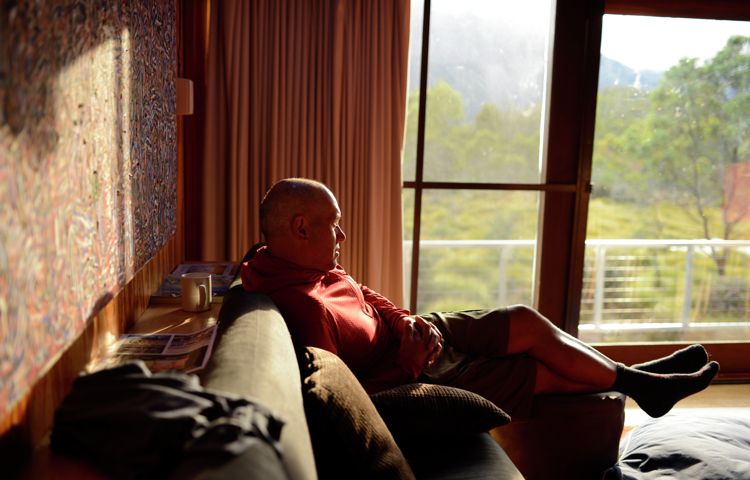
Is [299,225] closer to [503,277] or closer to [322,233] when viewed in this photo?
[322,233]

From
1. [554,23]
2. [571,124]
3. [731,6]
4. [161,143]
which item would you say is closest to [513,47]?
[554,23]

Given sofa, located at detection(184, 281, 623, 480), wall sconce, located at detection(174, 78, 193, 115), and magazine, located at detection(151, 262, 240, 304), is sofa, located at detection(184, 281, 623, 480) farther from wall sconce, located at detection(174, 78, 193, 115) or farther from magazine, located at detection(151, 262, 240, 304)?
wall sconce, located at detection(174, 78, 193, 115)

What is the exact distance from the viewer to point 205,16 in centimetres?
344

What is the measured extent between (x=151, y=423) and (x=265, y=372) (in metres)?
0.34

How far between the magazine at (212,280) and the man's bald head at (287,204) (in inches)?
15.3

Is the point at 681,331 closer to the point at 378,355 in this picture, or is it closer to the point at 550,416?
the point at 550,416

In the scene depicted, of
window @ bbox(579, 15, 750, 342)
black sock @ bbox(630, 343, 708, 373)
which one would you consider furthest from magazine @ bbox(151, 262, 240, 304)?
window @ bbox(579, 15, 750, 342)

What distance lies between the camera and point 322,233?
7.38ft

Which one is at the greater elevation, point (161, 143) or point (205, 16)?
point (205, 16)

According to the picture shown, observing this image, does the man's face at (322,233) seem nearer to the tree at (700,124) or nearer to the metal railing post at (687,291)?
the tree at (700,124)

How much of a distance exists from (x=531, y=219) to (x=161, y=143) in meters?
2.51

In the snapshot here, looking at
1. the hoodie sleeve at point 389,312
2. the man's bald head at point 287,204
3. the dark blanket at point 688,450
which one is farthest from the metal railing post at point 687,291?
the man's bald head at point 287,204

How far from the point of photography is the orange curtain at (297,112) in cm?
349

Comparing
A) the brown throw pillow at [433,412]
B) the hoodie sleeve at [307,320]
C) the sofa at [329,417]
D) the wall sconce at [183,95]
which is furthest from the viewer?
the wall sconce at [183,95]
